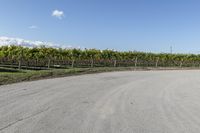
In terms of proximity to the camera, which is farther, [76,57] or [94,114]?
[76,57]

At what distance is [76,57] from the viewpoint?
4350 cm

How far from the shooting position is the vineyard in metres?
31.5

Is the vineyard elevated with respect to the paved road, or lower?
elevated

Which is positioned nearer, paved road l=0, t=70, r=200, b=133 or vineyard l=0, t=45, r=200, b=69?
paved road l=0, t=70, r=200, b=133

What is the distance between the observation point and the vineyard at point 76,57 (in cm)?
3146

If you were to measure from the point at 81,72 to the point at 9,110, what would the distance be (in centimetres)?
1442

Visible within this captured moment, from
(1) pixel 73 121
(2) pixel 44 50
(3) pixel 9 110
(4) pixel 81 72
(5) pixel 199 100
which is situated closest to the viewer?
(1) pixel 73 121

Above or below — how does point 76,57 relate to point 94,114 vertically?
above

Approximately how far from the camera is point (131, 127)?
5992 millimetres

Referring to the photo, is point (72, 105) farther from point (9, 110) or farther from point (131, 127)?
point (131, 127)

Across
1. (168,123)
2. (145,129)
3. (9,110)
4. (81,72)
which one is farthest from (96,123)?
(81,72)

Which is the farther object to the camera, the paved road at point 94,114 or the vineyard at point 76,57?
the vineyard at point 76,57

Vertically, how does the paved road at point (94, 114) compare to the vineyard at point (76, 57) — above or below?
below

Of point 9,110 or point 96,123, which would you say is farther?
point 9,110
